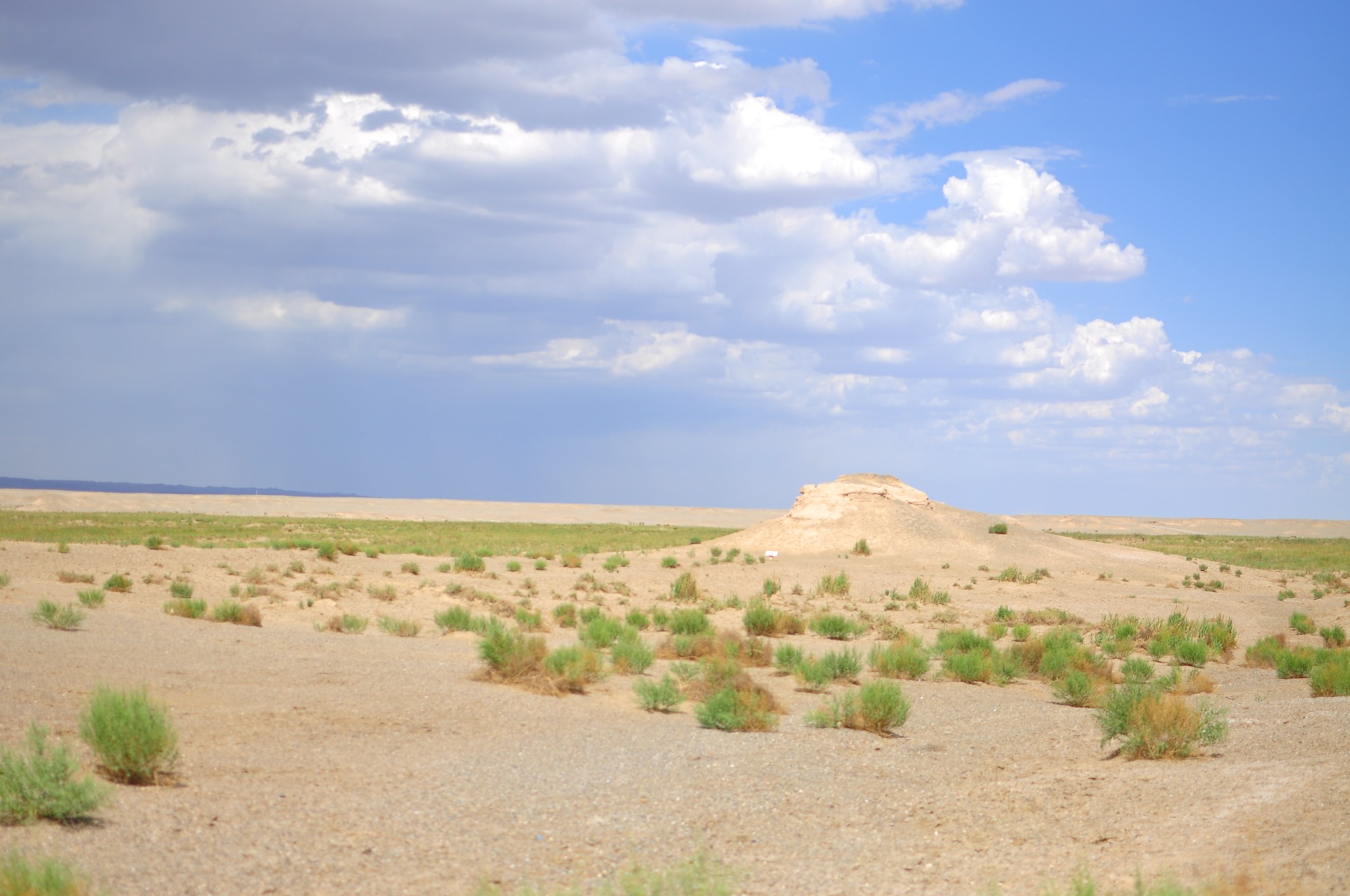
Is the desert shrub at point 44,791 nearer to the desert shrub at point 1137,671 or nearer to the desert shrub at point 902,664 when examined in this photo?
the desert shrub at point 902,664

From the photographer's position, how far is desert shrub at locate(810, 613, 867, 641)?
28.2 metres

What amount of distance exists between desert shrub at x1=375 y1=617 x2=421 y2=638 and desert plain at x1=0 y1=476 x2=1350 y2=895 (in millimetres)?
948

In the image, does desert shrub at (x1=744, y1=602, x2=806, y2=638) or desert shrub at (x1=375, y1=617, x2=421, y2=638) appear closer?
desert shrub at (x1=375, y1=617, x2=421, y2=638)

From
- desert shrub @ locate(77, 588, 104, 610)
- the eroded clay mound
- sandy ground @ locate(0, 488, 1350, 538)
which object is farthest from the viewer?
sandy ground @ locate(0, 488, 1350, 538)

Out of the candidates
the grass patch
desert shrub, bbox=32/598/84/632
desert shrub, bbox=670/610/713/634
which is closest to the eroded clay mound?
the grass patch

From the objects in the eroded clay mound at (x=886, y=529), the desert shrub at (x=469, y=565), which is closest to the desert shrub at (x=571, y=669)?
the desert shrub at (x=469, y=565)

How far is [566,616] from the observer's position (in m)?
28.9

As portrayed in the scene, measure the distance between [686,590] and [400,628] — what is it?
1355 centimetres

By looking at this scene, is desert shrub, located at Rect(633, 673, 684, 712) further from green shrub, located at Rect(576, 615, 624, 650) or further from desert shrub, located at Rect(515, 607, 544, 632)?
desert shrub, located at Rect(515, 607, 544, 632)

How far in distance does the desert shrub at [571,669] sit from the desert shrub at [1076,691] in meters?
8.13

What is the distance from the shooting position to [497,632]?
59.7ft

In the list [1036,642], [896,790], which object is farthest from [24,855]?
[1036,642]

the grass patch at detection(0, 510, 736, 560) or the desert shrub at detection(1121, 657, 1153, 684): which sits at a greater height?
the desert shrub at detection(1121, 657, 1153, 684)

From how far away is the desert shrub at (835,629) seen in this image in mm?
28250
